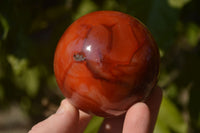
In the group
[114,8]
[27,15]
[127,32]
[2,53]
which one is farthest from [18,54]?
[127,32]

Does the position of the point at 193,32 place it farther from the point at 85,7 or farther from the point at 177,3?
the point at 85,7

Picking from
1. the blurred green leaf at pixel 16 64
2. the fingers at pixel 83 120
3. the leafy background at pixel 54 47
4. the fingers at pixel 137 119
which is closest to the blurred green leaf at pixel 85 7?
the leafy background at pixel 54 47

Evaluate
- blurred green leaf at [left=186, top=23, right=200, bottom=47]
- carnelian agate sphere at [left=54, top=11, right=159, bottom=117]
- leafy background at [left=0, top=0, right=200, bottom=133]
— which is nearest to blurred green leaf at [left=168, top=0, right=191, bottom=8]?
leafy background at [left=0, top=0, right=200, bottom=133]

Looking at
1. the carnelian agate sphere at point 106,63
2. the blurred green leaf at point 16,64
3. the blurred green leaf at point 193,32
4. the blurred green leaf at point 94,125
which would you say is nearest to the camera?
the carnelian agate sphere at point 106,63

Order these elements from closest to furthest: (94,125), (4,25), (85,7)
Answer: (94,125), (4,25), (85,7)

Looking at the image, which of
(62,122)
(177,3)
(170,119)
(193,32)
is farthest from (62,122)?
(193,32)

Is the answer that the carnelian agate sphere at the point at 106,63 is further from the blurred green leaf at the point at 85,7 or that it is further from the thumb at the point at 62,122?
the blurred green leaf at the point at 85,7

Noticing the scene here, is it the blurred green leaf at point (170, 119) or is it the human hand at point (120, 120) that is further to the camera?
the blurred green leaf at point (170, 119)
